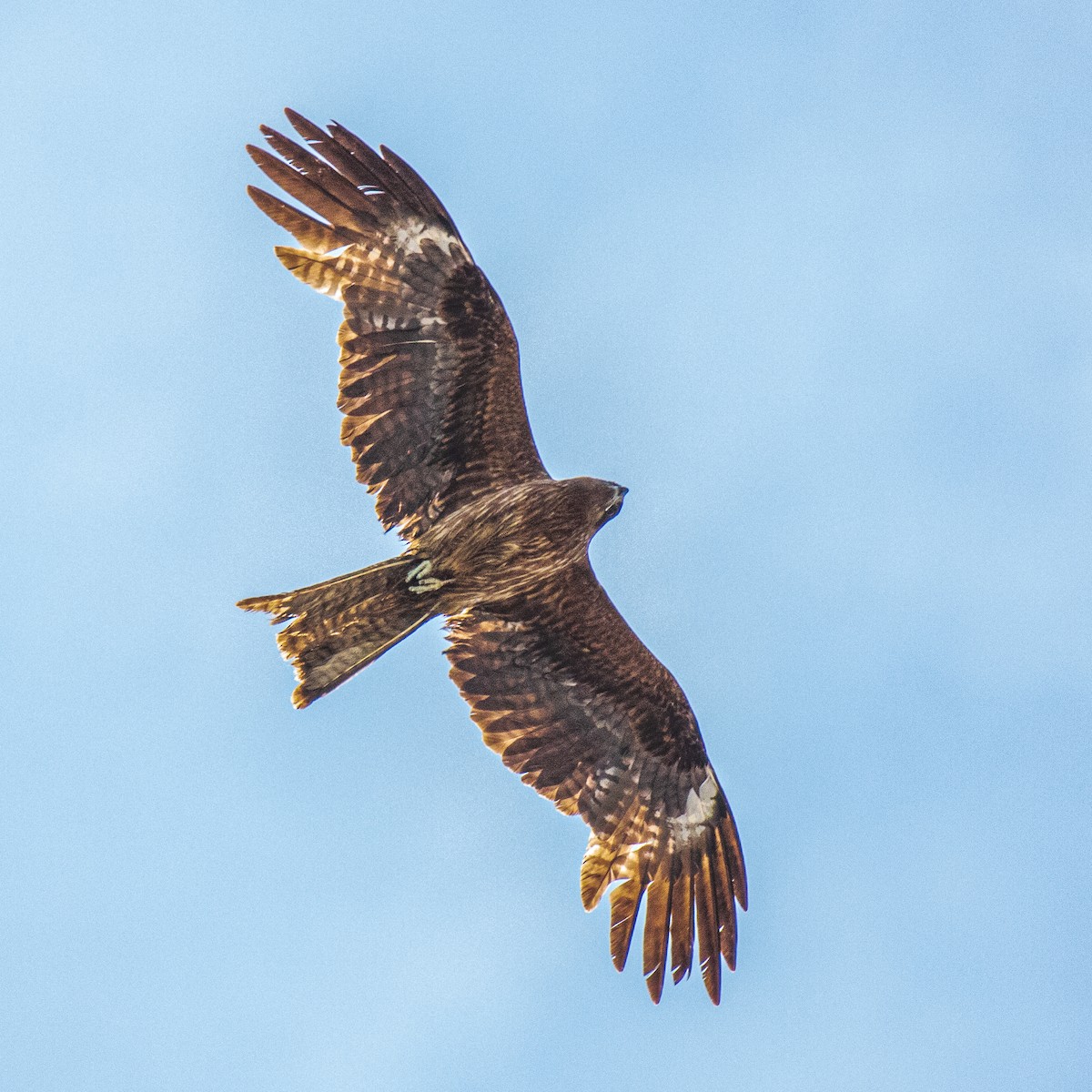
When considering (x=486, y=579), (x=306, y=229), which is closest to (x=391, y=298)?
(x=306, y=229)

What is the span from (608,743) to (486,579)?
168cm

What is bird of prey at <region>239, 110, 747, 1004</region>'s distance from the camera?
11617 millimetres

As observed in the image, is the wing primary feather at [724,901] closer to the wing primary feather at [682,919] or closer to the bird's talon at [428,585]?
the wing primary feather at [682,919]

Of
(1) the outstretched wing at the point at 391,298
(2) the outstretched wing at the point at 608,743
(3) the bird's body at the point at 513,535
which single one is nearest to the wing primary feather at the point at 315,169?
(1) the outstretched wing at the point at 391,298

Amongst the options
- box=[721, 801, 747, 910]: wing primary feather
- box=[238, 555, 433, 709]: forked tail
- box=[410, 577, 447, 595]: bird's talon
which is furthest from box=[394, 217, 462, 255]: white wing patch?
box=[721, 801, 747, 910]: wing primary feather

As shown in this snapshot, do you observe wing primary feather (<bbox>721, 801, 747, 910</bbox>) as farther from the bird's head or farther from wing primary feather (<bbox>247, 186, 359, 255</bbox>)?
wing primary feather (<bbox>247, 186, 359, 255</bbox>)

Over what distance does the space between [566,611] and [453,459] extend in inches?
58.4

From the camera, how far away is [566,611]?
12688mm

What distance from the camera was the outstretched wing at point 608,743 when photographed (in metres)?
12.6

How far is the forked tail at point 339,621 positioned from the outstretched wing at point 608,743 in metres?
1.03

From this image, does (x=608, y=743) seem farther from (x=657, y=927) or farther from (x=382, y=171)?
(x=382, y=171)

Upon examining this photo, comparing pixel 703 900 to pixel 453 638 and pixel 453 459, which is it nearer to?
pixel 453 638

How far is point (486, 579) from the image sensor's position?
12234 mm

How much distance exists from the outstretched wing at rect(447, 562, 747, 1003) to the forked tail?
103cm
